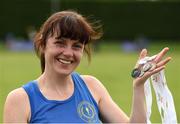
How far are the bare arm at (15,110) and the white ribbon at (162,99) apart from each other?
78 cm

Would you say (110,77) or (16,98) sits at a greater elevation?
(16,98)

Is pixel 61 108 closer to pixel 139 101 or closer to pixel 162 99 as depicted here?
pixel 139 101

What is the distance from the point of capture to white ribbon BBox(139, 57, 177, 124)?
4.21 m

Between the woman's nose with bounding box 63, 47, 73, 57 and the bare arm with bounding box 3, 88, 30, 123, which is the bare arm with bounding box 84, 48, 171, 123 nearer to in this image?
the woman's nose with bounding box 63, 47, 73, 57

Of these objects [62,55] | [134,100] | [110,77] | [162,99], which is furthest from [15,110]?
[110,77]

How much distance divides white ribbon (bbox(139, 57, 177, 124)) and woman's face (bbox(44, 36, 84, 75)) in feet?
1.56

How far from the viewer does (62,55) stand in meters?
4.11

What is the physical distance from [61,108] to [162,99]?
2.17 feet

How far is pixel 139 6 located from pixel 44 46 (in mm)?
37981

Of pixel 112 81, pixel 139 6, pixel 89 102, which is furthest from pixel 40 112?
pixel 139 6

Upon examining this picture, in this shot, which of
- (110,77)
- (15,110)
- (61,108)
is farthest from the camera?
(110,77)

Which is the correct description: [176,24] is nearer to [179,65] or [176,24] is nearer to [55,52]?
[179,65]

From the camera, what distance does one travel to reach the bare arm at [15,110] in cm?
392

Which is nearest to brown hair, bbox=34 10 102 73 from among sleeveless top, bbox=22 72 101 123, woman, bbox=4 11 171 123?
woman, bbox=4 11 171 123
